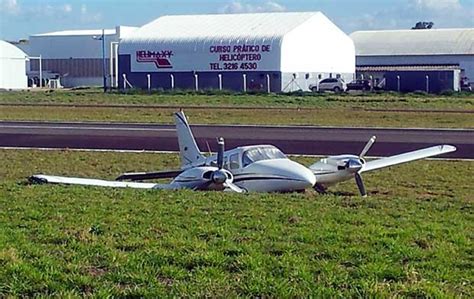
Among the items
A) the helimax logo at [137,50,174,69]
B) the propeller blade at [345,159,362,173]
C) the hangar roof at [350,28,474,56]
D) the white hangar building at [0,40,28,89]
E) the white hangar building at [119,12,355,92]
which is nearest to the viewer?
the propeller blade at [345,159,362,173]

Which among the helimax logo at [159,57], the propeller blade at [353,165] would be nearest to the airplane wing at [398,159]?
the propeller blade at [353,165]

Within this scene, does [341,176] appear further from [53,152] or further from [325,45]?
[325,45]

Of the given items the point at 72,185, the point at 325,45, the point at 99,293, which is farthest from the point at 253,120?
the point at 325,45

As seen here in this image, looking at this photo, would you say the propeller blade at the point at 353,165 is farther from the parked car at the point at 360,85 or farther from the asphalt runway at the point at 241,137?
the parked car at the point at 360,85

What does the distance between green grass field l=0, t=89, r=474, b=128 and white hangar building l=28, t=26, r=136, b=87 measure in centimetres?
4182

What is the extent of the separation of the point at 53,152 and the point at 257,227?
1970cm

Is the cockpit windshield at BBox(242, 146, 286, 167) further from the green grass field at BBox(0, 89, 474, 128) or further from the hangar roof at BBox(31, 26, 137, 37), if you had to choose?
the hangar roof at BBox(31, 26, 137, 37)

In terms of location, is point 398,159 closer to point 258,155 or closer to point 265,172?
point 258,155

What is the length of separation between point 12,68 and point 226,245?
317ft

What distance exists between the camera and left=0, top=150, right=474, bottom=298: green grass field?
7.75 metres

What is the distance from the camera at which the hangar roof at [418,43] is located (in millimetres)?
111250

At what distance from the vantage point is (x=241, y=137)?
1378 inches

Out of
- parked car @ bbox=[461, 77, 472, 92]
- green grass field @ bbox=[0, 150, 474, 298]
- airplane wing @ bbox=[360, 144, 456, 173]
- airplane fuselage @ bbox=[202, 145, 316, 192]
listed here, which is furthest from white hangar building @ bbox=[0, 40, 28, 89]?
green grass field @ bbox=[0, 150, 474, 298]

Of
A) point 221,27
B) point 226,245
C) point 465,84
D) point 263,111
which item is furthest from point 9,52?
point 226,245
